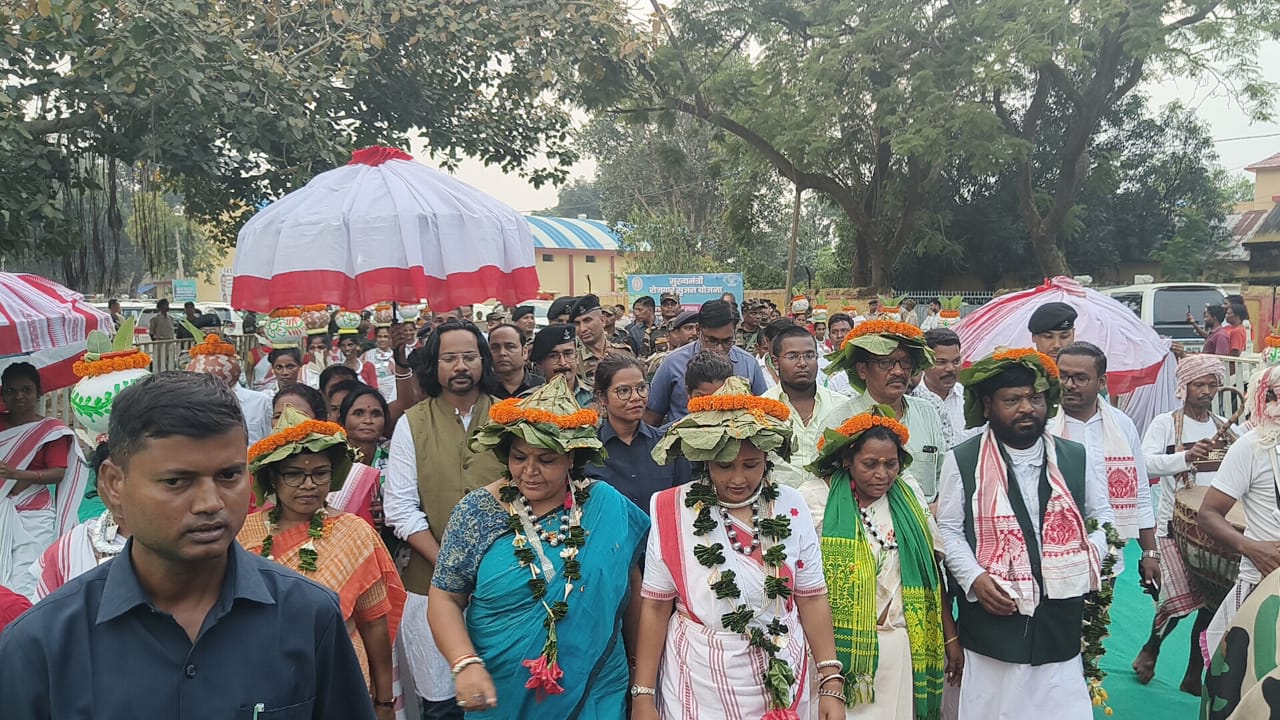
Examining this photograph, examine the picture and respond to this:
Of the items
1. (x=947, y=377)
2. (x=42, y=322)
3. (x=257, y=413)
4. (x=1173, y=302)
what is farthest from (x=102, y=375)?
(x=1173, y=302)

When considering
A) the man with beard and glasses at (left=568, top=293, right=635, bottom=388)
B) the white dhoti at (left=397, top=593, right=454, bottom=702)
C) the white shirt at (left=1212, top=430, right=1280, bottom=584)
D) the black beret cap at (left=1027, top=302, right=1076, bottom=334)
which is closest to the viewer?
the white shirt at (left=1212, top=430, right=1280, bottom=584)

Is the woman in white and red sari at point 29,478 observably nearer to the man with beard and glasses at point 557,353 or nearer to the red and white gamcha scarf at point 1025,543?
the man with beard and glasses at point 557,353

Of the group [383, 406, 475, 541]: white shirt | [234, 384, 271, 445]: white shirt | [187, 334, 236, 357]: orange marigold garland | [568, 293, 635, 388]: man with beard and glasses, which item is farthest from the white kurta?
[187, 334, 236, 357]: orange marigold garland

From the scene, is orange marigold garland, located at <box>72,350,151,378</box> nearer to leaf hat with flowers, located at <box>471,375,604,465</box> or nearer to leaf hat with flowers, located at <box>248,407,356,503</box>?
leaf hat with flowers, located at <box>248,407,356,503</box>

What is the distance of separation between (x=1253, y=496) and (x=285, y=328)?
8133 millimetres

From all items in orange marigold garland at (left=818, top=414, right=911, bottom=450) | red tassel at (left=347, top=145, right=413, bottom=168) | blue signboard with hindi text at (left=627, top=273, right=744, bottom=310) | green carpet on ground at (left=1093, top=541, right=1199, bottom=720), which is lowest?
green carpet on ground at (left=1093, top=541, right=1199, bottom=720)

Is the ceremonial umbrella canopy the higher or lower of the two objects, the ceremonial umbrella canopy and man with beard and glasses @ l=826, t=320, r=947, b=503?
the higher

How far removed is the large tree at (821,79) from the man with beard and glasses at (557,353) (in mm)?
13885

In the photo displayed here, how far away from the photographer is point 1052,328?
5.58m

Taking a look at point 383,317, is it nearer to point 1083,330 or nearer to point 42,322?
point 42,322

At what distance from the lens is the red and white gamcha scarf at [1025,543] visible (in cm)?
377

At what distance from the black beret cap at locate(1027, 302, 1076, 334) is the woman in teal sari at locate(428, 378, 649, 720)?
350 cm

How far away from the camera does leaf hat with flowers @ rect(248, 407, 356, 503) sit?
339 centimetres

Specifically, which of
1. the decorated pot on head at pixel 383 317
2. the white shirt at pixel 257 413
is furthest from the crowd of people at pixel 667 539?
the decorated pot on head at pixel 383 317
